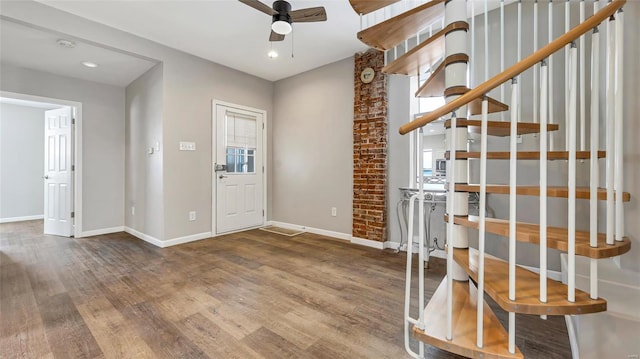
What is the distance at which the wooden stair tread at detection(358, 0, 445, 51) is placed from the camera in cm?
173

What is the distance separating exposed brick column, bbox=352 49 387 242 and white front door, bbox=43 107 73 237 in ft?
14.9

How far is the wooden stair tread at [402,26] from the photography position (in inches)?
68.2

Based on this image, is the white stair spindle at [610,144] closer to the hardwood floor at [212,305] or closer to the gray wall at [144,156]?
the hardwood floor at [212,305]

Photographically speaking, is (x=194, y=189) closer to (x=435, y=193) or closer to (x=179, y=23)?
(x=179, y=23)

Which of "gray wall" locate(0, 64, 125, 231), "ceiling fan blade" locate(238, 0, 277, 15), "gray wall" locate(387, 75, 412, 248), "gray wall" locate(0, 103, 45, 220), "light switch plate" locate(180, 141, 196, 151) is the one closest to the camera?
"ceiling fan blade" locate(238, 0, 277, 15)

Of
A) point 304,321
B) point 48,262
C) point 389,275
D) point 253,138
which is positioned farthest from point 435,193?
point 48,262

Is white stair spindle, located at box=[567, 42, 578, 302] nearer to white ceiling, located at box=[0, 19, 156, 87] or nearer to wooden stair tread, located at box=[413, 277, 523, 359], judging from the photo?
wooden stair tread, located at box=[413, 277, 523, 359]

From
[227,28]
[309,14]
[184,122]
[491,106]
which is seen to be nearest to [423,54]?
[491,106]

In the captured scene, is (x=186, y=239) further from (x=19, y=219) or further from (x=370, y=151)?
(x=19, y=219)

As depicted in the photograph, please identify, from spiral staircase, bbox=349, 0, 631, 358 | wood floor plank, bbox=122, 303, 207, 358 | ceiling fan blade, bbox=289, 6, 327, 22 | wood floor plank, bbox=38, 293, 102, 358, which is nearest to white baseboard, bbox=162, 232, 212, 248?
wood floor plank, bbox=38, 293, 102, 358

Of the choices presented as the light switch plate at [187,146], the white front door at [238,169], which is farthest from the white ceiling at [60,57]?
the white front door at [238,169]

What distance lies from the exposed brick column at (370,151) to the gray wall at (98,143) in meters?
4.17

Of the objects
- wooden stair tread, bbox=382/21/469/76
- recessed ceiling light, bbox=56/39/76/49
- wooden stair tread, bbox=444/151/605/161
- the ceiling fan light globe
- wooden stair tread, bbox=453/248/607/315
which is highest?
recessed ceiling light, bbox=56/39/76/49

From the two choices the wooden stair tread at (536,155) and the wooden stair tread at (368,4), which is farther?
the wooden stair tread at (368,4)
